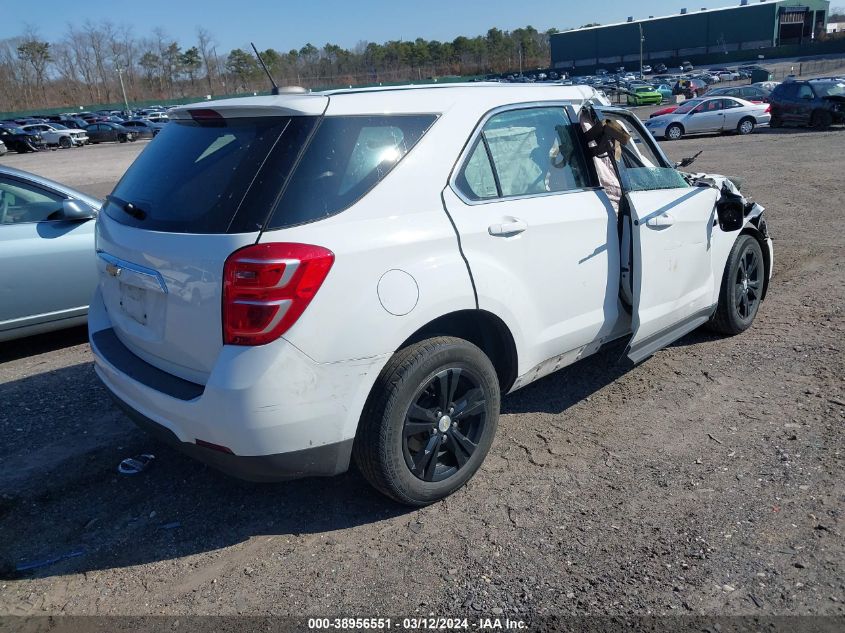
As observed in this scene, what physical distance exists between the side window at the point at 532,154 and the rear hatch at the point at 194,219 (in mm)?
935

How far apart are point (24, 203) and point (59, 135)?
1906 inches

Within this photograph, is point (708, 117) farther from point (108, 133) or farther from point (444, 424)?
point (108, 133)

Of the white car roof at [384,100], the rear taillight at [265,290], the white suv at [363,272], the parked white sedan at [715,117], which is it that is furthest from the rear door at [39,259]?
the parked white sedan at [715,117]

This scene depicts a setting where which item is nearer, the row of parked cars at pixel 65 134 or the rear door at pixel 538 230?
the rear door at pixel 538 230

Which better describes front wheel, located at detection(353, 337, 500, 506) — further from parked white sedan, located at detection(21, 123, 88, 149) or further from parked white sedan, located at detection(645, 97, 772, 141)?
parked white sedan, located at detection(21, 123, 88, 149)

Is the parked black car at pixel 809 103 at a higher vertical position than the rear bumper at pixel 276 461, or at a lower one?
lower

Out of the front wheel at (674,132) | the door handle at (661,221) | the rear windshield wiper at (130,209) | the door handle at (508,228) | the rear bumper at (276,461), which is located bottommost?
the front wheel at (674,132)

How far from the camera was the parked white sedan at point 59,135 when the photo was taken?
47094 mm

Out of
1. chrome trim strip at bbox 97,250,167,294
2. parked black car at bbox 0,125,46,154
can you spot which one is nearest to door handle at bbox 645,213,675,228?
chrome trim strip at bbox 97,250,167,294

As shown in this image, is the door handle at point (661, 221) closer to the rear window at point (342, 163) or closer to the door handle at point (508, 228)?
the door handle at point (508, 228)

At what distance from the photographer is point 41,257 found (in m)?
5.42

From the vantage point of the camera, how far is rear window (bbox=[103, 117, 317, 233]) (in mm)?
2797

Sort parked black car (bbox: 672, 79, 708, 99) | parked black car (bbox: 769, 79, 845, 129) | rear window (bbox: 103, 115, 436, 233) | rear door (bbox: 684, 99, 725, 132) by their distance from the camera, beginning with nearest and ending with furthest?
rear window (bbox: 103, 115, 436, 233) < parked black car (bbox: 769, 79, 845, 129) < rear door (bbox: 684, 99, 725, 132) < parked black car (bbox: 672, 79, 708, 99)

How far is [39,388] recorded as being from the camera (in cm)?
493
